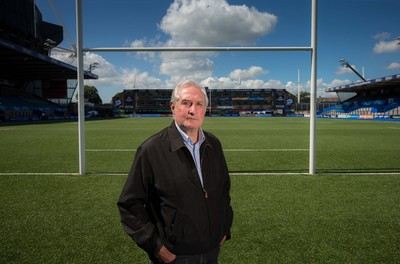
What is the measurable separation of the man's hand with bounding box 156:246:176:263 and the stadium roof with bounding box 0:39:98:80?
112 feet

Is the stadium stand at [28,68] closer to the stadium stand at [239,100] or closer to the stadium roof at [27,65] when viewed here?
the stadium roof at [27,65]

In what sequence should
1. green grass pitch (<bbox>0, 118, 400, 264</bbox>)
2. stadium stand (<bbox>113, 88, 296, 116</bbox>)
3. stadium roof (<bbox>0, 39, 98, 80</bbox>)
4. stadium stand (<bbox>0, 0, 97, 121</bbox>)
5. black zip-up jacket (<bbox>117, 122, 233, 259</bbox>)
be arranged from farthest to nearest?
stadium stand (<bbox>113, 88, 296, 116</bbox>) → stadium stand (<bbox>0, 0, 97, 121</bbox>) → stadium roof (<bbox>0, 39, 98, 80</bbox>) → green grass pitch (<bbox>0, 118, 400, 264</bbox>) → black zip-up jacket (<bbox>117, 122, 233, 259</bbox>)

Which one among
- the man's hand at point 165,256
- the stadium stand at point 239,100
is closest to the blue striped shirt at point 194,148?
the man's hand at point 165,256

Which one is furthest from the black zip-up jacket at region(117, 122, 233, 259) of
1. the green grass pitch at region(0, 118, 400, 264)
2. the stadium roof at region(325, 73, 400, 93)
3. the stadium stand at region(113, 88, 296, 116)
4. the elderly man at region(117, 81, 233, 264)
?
the stadium stand at region(113, 88, 296, 116)

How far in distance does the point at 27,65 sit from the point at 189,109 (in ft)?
152

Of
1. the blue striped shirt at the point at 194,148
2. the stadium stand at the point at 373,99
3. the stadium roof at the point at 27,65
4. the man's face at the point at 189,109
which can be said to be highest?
the stadium roof at the point at 27,65

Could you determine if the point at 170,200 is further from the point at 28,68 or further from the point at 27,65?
the point at 28,68

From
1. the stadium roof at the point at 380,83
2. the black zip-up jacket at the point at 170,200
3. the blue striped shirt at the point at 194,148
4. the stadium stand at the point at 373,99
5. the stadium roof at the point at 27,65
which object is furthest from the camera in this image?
the stadium stand at the point at 373,99

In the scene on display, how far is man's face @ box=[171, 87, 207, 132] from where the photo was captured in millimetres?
1849

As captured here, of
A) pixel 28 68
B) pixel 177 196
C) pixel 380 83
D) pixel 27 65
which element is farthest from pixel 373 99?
pixel 177 196

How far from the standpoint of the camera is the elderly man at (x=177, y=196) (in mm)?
1732

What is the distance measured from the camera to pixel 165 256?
1.76 metres

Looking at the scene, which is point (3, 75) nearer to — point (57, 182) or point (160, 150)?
point (57, 182)

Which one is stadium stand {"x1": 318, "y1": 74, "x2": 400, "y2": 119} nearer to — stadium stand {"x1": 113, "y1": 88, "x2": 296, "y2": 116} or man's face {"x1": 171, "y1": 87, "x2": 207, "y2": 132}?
stadium stand {"x1": 113, "y1": 88, "x2": 296, "y2": 116}
